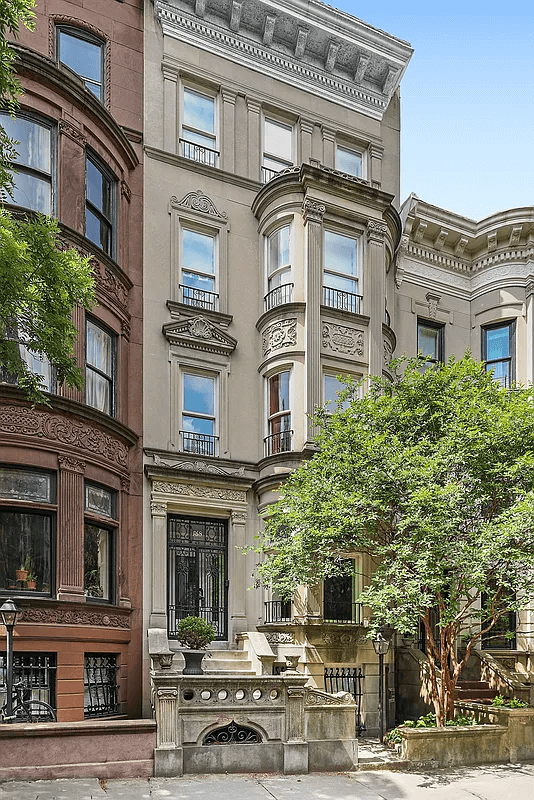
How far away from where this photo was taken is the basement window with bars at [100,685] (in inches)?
662

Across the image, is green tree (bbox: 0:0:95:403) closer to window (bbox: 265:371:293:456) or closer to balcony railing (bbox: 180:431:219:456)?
balcony railing (bbox: 180:431:219:456)

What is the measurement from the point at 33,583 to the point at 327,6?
1760 centimetres

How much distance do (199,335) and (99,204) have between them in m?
4.07

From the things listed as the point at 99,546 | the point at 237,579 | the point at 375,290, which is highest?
the point at 375,290

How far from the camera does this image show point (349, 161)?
24.8 meters

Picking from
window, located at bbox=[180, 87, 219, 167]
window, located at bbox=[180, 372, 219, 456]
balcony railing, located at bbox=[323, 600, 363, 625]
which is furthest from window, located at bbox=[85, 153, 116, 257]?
balcony railing, located at bbox=[323, 600, 363, 625]

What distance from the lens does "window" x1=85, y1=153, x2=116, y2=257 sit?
1877cm

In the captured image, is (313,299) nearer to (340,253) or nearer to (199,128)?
(340,253)

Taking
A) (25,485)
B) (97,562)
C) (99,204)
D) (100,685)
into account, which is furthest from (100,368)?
(100,685)

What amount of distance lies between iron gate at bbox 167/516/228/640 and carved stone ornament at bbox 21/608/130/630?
2.28 m

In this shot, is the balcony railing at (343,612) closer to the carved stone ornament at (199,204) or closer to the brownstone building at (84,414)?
the brownstone building at (84,414)

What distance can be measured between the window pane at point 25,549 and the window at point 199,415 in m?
5.19

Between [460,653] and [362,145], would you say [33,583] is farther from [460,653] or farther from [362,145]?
[362,145]

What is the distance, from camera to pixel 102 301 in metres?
18.6
